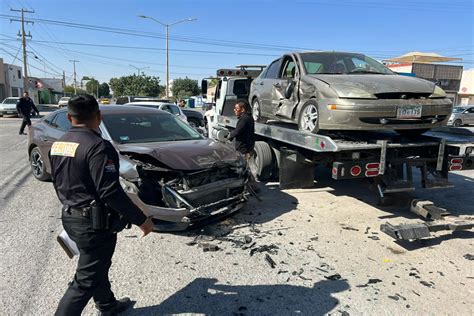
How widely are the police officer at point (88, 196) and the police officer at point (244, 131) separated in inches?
165

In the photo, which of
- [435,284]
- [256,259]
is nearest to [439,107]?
[435,284]

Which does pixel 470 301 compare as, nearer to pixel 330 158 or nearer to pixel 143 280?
pixel 330 158

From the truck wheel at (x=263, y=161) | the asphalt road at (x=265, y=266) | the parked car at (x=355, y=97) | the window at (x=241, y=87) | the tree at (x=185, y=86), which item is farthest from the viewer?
the tree at (x=185, y=86)

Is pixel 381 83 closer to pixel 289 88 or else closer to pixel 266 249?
pixel 289 88

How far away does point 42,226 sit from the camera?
4.65 m

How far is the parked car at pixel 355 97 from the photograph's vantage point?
479 cm

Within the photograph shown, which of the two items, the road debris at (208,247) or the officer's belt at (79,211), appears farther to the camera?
the road debris at (208,247)

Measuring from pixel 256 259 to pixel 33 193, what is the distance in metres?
4.31

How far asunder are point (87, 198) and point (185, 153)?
7.82 ft

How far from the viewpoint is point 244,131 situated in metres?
6.57

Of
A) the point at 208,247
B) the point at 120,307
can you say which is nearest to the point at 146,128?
the point at 208,247

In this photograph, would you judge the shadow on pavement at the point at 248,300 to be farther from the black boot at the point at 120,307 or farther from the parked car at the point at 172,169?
the parked car at the point at 172,169

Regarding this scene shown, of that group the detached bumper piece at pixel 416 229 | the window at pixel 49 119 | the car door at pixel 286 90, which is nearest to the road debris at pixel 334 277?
the detached bumper piece at pixel 416 229

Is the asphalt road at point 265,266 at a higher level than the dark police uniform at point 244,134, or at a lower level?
lower
